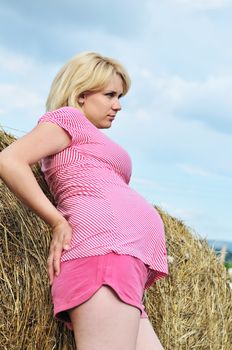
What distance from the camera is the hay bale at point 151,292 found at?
2.73 m

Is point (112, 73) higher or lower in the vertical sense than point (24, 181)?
higher

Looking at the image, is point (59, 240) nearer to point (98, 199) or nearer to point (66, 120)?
point (98, 199)

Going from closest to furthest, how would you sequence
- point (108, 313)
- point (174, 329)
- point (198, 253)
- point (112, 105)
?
point (108, 313) → point (112, 105) → point (174, 329) → point (198, 253)

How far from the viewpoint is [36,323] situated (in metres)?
2.76

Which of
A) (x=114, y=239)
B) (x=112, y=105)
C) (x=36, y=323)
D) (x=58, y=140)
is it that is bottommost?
(x=36, y=323)

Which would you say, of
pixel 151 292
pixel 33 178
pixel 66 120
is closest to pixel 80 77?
pixel 66 120

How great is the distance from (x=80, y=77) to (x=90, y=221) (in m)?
0.61

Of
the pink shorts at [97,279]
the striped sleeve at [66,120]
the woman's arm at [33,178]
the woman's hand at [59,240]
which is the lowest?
the pink shorts at [97,279]

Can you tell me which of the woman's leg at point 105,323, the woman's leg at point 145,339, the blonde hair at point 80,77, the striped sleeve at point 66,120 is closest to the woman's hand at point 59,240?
the woman's leg at point 105,323

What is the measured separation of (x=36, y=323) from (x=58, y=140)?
74 cm

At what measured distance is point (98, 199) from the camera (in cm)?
236

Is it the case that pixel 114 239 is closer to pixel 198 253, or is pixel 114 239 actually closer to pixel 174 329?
pixel 174 329

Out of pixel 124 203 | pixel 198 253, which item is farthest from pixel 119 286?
pixel 198 253

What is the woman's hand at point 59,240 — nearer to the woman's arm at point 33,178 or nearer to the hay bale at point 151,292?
the woman's arm at point 33,178
